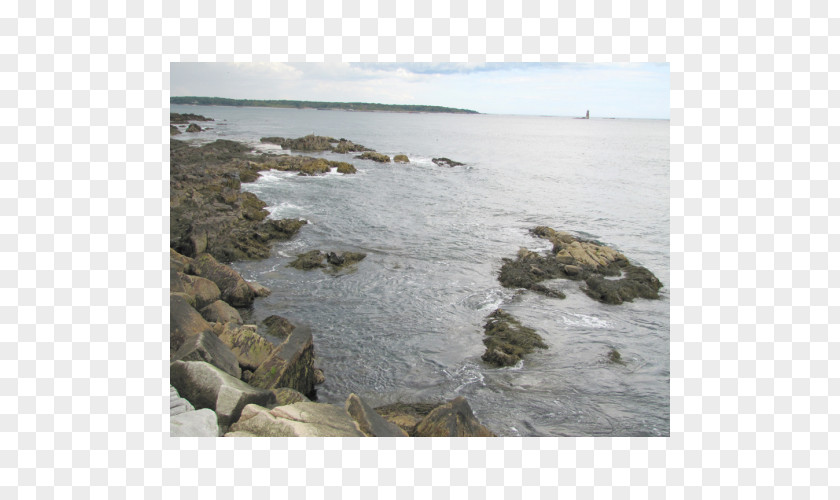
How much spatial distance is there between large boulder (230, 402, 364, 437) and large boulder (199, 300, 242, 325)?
416cm

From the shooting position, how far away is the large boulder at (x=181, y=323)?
6.23 metres

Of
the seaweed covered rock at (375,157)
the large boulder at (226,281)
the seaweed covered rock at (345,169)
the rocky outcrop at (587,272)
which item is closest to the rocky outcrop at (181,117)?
the large boulder at (226,281)

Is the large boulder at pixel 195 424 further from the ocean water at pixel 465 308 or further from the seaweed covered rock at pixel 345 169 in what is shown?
the seaweed covered rock at pixel 345 169

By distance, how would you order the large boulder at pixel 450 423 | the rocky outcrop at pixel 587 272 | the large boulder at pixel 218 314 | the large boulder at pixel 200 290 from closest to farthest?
the large boulder at pixel 450 423
the large boulder at pixel 218 314
the large boulder at pixel 200 290
the rocky outcrop at pixel 587 272

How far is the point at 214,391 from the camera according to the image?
16.1ft

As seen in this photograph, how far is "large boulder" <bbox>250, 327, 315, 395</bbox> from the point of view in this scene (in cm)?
637

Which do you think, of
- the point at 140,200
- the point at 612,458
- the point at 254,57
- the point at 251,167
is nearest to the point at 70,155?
the point at 140,200

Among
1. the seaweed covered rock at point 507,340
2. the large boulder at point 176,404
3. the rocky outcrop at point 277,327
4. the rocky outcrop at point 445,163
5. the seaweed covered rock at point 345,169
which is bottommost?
the seaweed covered rock at point 507,340

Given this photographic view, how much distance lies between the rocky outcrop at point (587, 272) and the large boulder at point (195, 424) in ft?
28.2

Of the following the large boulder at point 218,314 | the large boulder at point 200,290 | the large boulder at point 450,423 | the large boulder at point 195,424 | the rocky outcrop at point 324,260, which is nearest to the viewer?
the large boulder at point 195,424

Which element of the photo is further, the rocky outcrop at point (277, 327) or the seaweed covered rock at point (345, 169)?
the seaweed covered rock at point (345, 169)

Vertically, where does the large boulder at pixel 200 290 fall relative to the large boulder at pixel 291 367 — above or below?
above

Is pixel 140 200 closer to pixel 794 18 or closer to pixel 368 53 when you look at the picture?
pixel 368 53

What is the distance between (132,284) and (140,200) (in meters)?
0.88
